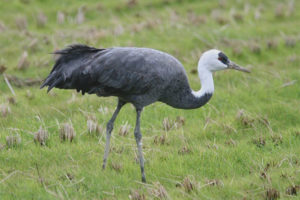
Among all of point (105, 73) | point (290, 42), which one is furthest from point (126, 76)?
point (290, 42)

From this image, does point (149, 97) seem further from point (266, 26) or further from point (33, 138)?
point (266, 26)

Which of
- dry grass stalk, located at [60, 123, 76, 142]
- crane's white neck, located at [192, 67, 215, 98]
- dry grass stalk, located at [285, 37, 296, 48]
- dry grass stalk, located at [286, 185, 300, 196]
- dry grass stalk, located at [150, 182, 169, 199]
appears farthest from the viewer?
dry grass stalk, located at [285, 37, 296, 48]

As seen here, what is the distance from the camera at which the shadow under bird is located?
6.42 m

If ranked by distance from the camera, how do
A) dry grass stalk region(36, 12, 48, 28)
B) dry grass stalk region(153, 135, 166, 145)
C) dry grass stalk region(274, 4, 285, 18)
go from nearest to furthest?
1. dry grass stalk region(153, 135, 166, 145)
2. dry grass stalk region(36, 12, 48, 28)
3. dry grass stalk region(274, 4, 285, 18)

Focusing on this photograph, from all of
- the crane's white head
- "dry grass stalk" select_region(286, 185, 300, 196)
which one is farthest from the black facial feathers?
"dry grass stalk" select_region(286, 185, 300, 196)

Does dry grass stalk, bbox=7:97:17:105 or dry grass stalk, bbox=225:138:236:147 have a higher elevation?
dry grass stalk, bbox=7:97:17:105

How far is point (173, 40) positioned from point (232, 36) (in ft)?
4.68

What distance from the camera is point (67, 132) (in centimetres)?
716

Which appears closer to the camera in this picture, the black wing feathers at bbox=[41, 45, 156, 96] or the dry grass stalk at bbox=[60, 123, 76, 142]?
the black wing feathers at bbox=[41, 45, 156, 96]

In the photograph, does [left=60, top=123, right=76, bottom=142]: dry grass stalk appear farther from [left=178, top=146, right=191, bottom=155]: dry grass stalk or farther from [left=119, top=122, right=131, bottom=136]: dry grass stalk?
[left=178, top=146, right=191, bottom=155]: dry grass stalk

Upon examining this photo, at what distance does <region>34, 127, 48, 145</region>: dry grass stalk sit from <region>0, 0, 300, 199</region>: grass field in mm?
95

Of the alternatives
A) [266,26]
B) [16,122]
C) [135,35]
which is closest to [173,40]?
[135,35]

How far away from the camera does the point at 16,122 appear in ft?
25.6

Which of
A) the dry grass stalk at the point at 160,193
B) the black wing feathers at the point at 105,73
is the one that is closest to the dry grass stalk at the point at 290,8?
the black wing feathers at the point at 105,73
